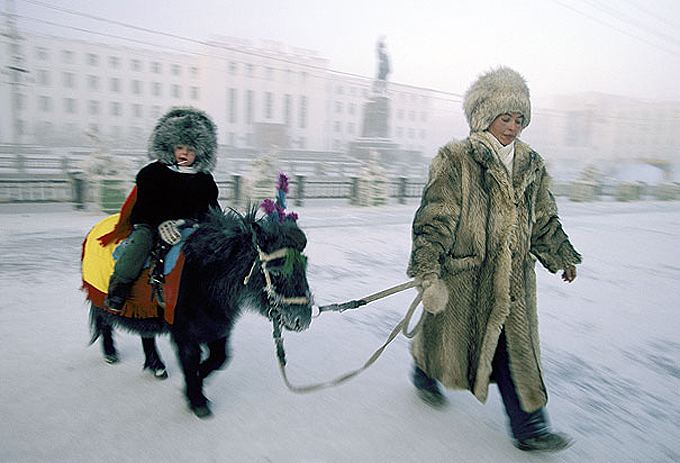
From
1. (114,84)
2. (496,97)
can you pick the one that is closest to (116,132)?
(114,84)

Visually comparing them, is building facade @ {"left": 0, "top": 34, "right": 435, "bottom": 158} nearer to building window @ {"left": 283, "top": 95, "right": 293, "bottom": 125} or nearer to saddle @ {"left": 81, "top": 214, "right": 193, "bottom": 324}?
building window @ {"left": 283, "top": 95, "right": 293, "bottom": 125}

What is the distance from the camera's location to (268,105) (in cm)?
4275

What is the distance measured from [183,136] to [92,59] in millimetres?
42418

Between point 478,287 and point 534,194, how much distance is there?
586 mm

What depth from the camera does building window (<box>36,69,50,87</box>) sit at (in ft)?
112

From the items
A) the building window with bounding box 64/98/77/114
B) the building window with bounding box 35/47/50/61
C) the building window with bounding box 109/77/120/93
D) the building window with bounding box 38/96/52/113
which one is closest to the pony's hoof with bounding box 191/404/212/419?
the building window with bounding box 38/96/52/113

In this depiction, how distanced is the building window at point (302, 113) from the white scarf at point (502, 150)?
42.9m

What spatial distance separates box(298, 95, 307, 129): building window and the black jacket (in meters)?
42.5

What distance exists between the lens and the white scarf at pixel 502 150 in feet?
7.39

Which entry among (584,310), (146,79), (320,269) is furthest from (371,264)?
(146,79)

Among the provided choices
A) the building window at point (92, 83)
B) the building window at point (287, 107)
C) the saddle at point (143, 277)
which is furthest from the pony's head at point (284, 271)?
the building window at point (287, 107)

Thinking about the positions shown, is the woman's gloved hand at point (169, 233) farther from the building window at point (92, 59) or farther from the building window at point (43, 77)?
the building window at point (92, 59)

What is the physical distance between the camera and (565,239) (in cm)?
243

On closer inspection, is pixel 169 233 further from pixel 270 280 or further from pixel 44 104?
pixel 44 104
